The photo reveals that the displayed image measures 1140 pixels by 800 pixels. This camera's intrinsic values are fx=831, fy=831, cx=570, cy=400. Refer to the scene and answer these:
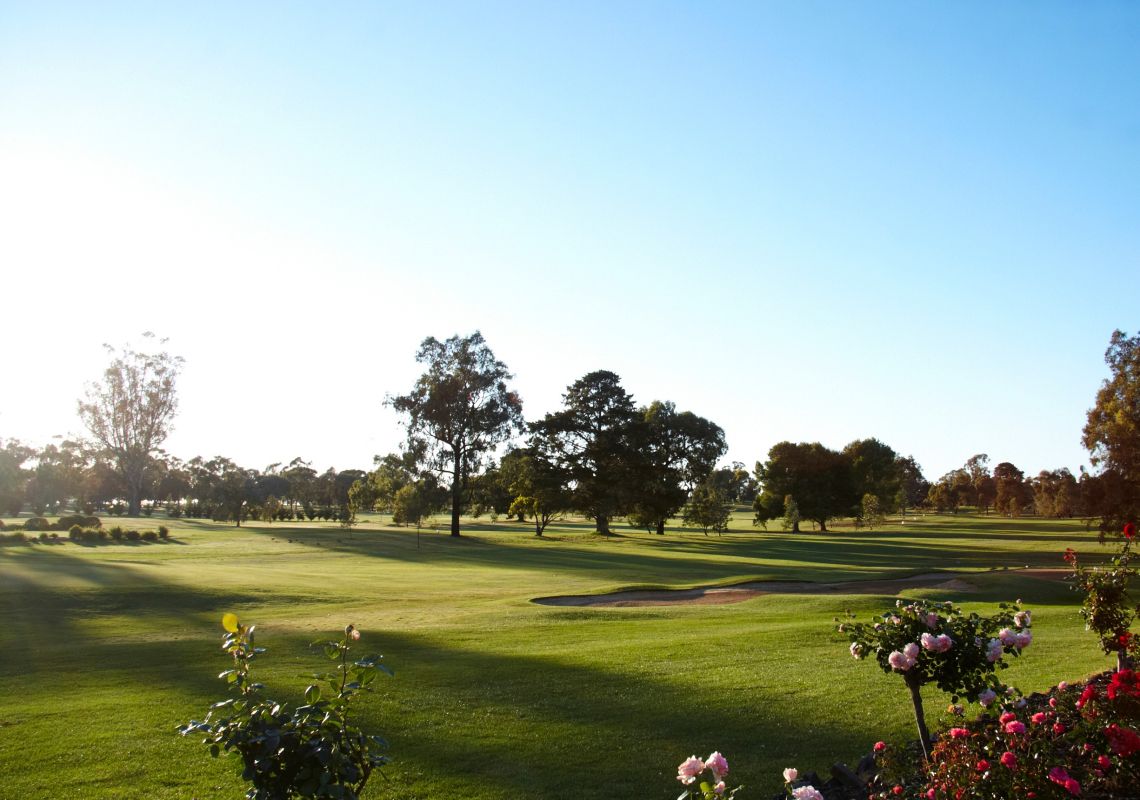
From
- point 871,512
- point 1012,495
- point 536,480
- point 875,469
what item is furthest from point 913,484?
point 536,480

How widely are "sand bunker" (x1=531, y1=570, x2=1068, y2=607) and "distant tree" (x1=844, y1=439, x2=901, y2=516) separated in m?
65.6

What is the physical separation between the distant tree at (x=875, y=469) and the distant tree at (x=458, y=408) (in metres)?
48.7

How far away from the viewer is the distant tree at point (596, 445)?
238ft

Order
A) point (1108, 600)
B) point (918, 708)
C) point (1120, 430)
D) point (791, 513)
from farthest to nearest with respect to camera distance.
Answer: point (791, 513) < point (1120, 430) < point (1108, 600) < point (918, 708)

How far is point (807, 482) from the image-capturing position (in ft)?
311

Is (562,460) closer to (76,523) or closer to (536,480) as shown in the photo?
(536,480)

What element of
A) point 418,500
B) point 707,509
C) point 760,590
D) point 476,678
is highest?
point 418,500

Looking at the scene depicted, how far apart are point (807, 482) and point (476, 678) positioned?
86.4 meters

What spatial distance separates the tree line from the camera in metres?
49.8

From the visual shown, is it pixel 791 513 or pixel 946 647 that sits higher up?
pixel 946 647

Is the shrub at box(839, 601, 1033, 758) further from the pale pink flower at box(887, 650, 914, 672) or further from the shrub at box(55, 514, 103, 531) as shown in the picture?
the shrub at box(55, 514, 103, 531)

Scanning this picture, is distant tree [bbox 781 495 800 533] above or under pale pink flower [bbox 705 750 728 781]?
under

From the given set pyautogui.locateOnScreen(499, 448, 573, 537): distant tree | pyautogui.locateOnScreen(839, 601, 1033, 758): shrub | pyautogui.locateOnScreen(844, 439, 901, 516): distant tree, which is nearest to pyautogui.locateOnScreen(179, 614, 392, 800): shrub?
pyautogui.locateOnScreen(839, 601, 1033, 758): shrub

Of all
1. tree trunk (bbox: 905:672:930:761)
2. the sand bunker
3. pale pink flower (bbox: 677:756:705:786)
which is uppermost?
pale pink flower (bbox: 677:756:705:786)
